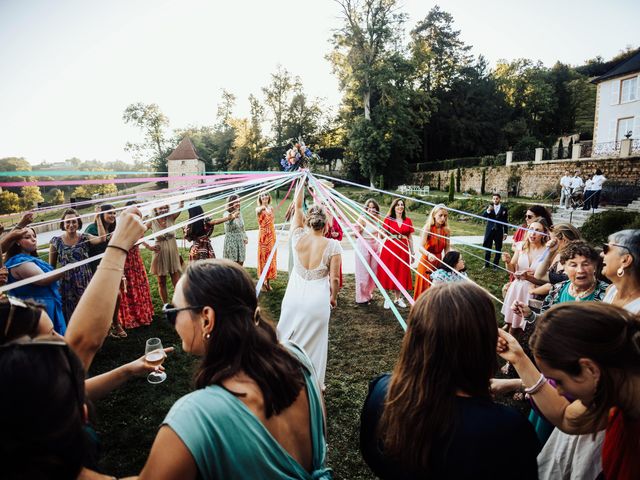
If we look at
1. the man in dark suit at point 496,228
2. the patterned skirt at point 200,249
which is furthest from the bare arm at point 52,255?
the man in dark suit at point 496,228

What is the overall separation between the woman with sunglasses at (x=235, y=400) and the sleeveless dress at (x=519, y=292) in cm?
439

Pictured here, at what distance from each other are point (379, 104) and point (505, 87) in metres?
27.0

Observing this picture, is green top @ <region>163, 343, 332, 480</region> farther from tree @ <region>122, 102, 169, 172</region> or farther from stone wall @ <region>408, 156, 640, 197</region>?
tree @ <region>122, 102, 169, 172</region>

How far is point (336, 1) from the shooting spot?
29.3 meters

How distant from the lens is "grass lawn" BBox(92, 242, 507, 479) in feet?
10.4

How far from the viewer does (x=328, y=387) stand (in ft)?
13.8

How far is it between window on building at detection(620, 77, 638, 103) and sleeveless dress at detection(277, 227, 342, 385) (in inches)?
1348

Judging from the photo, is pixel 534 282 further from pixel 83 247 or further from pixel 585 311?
pixel 83 247

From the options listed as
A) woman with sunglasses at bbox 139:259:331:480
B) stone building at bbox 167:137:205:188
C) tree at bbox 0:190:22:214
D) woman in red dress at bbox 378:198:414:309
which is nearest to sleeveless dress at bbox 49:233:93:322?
woman with sunglasses at bbox 139:259:331:480

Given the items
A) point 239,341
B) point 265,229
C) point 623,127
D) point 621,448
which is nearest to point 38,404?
point 239,341

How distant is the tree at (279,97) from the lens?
141 ft

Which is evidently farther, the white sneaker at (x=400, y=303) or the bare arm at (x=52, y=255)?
the white sneaker at (x=400, y=303)

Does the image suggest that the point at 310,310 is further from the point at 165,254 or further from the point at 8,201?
the point at 8,201

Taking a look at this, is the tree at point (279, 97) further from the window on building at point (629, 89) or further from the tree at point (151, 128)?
the window on building at point (629, 89)
